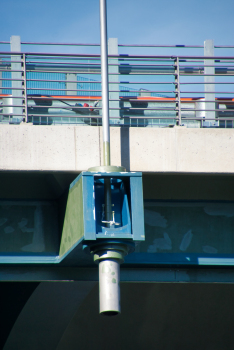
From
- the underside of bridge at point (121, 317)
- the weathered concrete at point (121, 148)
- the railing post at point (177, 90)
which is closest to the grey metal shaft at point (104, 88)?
the weathered concrete at point (121, 148)

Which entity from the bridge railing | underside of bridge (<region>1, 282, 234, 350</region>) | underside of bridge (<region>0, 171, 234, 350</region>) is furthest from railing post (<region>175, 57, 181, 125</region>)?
underside of bridge (<region>1, 282, 234, 350</region>)

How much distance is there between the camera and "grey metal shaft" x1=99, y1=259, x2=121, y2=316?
27.0ft

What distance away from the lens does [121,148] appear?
955 cm

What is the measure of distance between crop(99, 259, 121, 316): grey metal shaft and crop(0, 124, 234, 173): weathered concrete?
1.82 m

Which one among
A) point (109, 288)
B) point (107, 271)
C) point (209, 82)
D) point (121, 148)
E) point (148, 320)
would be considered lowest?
point (148, 320)

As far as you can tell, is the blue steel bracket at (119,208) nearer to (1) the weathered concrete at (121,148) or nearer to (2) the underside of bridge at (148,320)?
(1) the weathered concrete at (121,148)

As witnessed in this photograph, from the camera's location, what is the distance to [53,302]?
19297 mm

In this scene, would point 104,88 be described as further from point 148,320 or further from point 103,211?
point 148,320

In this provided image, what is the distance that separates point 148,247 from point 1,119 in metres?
3.87

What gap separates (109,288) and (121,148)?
255cm

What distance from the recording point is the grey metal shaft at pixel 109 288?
8219 mm

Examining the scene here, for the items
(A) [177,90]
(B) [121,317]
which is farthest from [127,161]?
(B) [121,317]

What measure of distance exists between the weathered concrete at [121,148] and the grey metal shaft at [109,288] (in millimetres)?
1821

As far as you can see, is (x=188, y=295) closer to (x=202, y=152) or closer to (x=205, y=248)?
(x=205, y=248)
